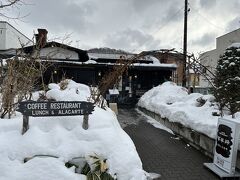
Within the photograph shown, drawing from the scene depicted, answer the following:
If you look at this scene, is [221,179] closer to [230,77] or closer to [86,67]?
[230,77]

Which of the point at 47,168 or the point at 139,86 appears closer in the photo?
the point at 47,168

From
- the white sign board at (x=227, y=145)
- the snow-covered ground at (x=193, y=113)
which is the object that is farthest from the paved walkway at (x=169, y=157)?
the snow-covered ground at (x=193, y=113)

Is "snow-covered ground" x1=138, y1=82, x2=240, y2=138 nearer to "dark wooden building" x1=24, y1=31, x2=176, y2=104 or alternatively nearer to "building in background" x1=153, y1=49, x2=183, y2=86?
"building in background" x1=153, y1=49, x2=183, y2=86

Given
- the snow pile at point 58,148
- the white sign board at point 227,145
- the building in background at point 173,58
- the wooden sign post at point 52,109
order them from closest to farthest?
the snow pile at point 58,148
the wooden sign post at point 52,109
the white sign board at point 227,145
the building in background at point 173,58

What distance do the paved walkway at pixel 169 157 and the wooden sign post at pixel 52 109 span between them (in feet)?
7.07

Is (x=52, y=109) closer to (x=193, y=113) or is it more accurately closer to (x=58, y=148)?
(x=58, y=148)

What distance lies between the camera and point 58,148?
13.8 ft

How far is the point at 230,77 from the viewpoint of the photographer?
8.09 m

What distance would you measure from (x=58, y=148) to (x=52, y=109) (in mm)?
706

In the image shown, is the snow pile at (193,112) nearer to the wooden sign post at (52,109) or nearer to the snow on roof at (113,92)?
the wooden sign post at (52,109)

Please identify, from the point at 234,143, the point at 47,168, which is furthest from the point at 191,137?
the point at 47,168

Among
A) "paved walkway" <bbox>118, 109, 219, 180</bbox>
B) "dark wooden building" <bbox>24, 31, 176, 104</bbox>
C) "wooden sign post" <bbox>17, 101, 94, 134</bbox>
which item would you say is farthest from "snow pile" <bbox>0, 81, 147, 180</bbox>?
"dark wooden building" <bbox>24, 31, 176, 104</bbox>

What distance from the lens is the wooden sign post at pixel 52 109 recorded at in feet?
14.5

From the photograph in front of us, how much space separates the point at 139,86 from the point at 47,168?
15.7 m
